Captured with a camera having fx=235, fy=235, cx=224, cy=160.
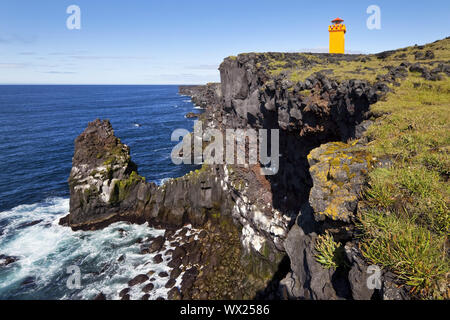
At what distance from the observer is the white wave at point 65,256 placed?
26.0m

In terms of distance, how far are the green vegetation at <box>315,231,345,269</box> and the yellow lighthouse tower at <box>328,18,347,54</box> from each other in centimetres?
3528

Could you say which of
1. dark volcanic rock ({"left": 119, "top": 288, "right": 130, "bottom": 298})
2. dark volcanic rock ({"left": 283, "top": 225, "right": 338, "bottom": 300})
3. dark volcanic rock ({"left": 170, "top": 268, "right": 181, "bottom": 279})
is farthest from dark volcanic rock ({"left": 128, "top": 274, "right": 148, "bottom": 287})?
dark volcanic rock ({"left": 283, "top": 225, "right": 338, "bottom": 300})

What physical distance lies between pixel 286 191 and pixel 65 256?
29885mm

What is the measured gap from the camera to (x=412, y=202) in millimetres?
7684

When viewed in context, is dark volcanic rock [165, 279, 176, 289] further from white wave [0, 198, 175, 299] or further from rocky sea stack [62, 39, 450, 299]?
white wave [0, 198, 175, 299]


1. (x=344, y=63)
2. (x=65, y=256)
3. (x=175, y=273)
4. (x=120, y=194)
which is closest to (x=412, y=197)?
(x=344, y=63)

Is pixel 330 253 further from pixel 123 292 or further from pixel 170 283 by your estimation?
pixel 123 292

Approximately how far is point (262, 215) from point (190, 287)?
450 inches

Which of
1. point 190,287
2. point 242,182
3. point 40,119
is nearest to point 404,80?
point 242,182

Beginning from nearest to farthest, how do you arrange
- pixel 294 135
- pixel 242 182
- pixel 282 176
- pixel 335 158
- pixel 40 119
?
pixel 335 158, pixel 294 135, pixel 282 176, pixel 242 182, pixel 40 119

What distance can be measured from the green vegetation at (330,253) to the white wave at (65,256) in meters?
21.4

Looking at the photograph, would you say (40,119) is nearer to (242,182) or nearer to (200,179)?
(200,179)

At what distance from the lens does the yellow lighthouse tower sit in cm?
3397
